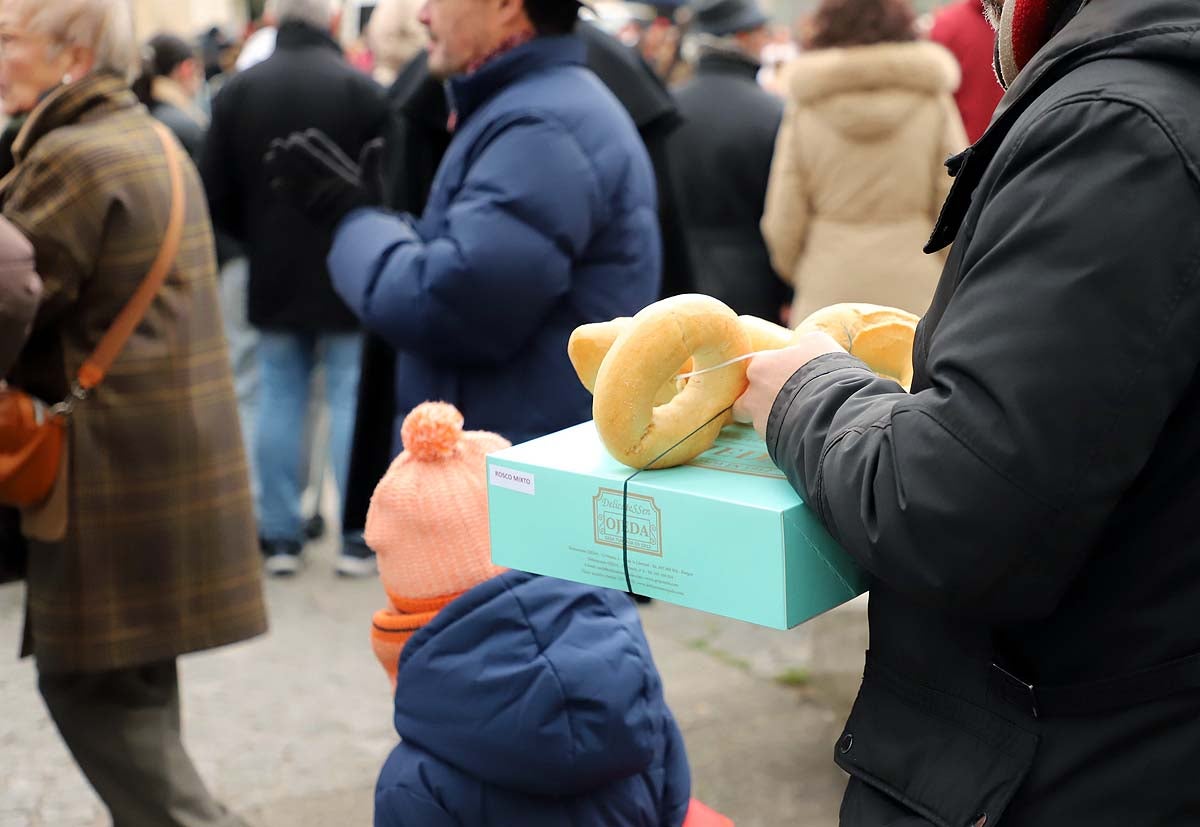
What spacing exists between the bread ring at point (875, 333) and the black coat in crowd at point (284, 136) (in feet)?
11.6

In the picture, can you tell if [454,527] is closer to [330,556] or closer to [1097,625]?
[1097,625]

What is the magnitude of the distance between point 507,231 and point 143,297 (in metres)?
0.75

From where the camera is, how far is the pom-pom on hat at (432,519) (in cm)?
187

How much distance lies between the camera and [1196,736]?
1.21m

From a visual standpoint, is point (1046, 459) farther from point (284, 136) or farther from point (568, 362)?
point (284, 136)

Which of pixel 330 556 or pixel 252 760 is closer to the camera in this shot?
pixel 252 760

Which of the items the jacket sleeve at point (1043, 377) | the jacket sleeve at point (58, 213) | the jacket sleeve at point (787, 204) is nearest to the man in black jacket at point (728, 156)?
the jacket sleeve at point (787, 204)

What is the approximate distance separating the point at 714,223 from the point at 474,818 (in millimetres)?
3496

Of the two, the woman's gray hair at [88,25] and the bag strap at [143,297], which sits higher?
the woman's gray hair at [88,25]

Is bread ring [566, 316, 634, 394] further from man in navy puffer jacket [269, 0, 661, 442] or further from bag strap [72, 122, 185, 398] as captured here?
bag strap [72, 122, 185, 398]

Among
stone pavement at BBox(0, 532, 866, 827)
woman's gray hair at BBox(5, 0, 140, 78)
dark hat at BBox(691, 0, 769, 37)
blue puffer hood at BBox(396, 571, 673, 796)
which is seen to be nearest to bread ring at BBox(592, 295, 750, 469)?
blue puffer hood at BBox(396, 571, 673, 796)

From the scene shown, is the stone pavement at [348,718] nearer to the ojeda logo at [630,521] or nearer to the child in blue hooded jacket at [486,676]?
the child in blue hooded jacket at [486,676]

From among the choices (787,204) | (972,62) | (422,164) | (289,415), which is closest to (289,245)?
(289,415)

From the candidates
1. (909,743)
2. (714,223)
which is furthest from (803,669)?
(909,743)
